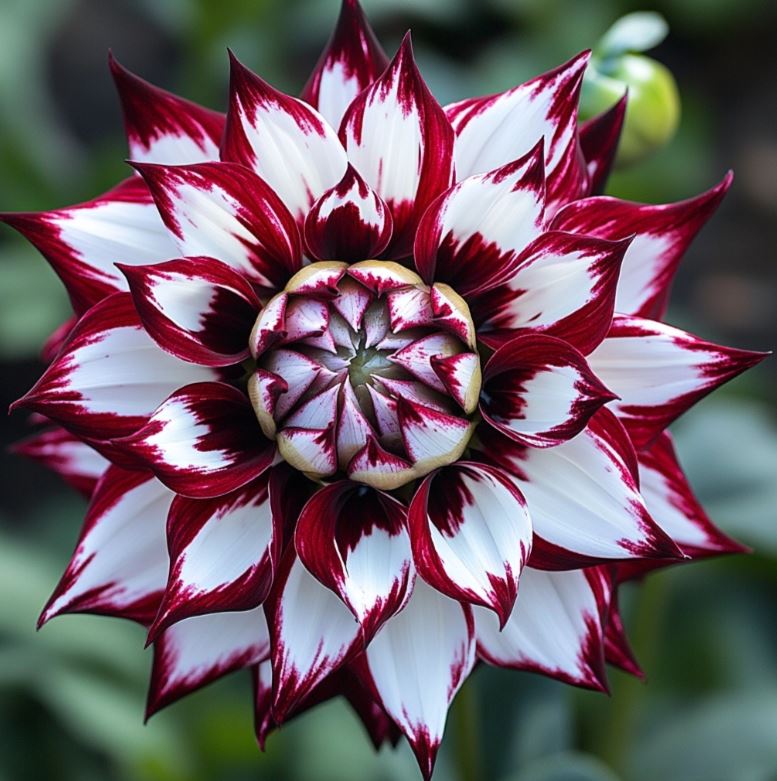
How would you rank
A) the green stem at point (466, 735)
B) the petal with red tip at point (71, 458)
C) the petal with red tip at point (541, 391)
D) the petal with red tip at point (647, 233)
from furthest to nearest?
the green stem at point (466, 735), the petal with red tip at point (71, 458), the petal with red tip at point (647, 233), the petal with red tip at point (541, 391)

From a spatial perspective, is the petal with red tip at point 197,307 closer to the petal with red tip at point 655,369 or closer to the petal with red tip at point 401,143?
the petal with red tip at point 401,143

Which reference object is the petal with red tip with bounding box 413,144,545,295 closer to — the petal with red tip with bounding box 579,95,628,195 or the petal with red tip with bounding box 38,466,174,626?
the petal with red tip with bounding box 579,95,628,195

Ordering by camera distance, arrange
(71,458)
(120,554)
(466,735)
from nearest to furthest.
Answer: (120,554) < (71,458) < (466,735)

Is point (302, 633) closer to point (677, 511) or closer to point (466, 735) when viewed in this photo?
point (677, 511)

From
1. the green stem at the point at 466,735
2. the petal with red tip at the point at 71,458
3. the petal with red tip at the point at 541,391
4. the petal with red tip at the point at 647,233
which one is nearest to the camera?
the petal with red tip at the point at 541,391

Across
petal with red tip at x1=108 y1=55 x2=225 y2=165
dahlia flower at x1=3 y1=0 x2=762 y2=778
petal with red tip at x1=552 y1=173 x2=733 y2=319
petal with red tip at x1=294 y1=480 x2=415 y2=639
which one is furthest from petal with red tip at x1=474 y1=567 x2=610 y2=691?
petal with red tip at x1=108 y1=55 x2=225 y2=165

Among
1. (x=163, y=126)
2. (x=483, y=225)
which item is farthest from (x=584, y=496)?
(x=163, y=126)

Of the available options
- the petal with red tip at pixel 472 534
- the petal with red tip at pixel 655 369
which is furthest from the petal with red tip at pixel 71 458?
the petal with red tip at pixel 655 369
